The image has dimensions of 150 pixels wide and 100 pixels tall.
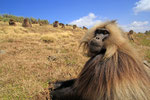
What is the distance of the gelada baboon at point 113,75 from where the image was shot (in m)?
2.04

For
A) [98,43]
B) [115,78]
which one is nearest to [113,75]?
[115,78]

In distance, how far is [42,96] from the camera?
9.68ft

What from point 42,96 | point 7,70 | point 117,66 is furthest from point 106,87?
point 7,70

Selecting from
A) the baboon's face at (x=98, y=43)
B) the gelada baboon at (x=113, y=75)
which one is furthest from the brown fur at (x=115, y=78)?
the baboon's face at (x=98, y=43)

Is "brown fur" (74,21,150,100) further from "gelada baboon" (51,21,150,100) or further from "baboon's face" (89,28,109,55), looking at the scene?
"baboon's face" (89,28,109,55)

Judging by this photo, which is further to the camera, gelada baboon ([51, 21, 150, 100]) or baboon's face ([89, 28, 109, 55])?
baboon's face ([89, 28, 109, 55])

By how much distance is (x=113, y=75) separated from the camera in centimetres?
204

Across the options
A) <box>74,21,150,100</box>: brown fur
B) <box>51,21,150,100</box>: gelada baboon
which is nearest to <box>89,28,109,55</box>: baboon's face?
<box>51,21,150,100</box>: gelada baboon

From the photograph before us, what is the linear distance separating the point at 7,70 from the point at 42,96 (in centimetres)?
190

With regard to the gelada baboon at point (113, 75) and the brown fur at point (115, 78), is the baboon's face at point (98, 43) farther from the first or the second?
the brown fur at point (115, 78)

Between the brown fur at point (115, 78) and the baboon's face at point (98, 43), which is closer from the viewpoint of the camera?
the brown fur at point (115, 78)

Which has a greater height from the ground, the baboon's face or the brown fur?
the baboon's face

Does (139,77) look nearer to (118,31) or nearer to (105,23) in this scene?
(118,31)

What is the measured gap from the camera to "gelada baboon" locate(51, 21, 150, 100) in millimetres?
2041
